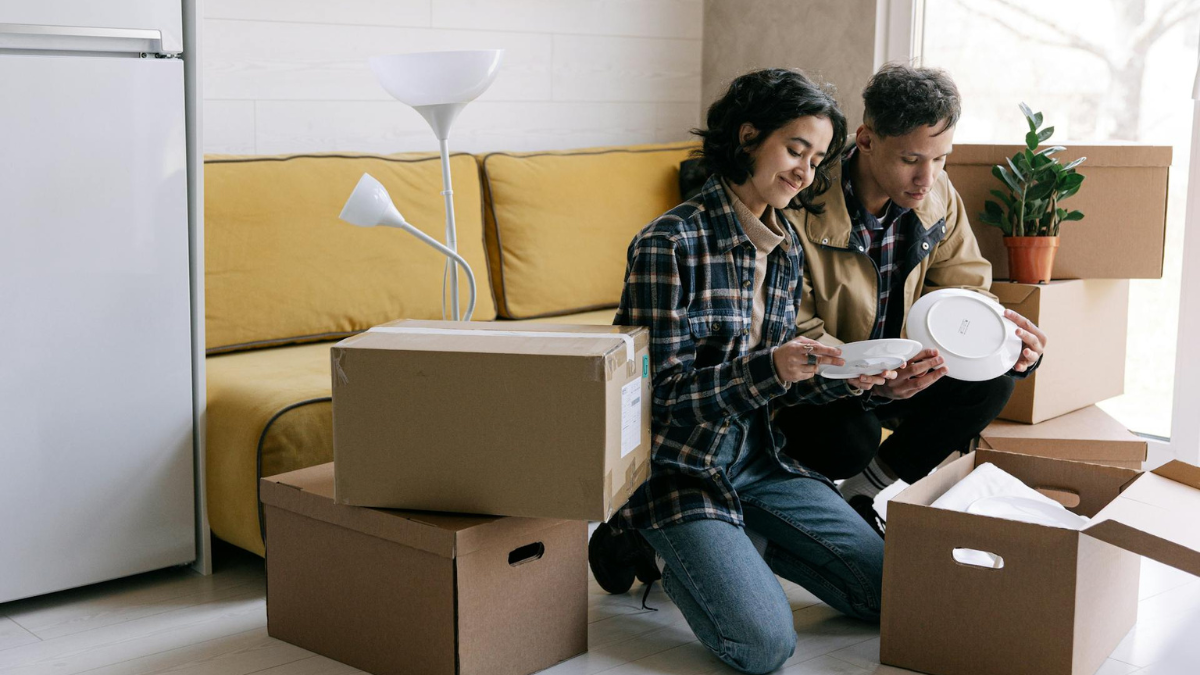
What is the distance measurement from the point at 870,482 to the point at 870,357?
0.57m

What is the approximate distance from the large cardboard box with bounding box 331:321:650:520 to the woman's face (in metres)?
0.34

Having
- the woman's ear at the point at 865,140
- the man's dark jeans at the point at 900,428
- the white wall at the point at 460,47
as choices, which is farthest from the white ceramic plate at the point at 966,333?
the white wall at the point at 460,47

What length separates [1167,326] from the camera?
279cm

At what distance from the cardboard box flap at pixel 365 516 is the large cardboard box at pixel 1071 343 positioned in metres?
1.27

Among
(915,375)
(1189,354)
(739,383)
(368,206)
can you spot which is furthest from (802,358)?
(1189,354)

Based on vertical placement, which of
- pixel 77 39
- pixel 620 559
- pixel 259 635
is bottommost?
pixel 259 635

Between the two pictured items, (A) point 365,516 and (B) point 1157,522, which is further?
(A) point 365,516

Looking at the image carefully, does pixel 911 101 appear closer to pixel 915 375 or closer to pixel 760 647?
pixel 915 375

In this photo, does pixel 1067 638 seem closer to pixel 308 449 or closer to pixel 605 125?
pixel 308 449

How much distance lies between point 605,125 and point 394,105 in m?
0.69

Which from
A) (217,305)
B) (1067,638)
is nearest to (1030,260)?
(1067,638)

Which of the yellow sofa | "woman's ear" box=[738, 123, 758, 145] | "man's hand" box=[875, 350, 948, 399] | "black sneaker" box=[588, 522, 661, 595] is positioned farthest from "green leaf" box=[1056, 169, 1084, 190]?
"black sneaker" box=[588, 522, 661, 595]

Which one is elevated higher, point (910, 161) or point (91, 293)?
point (910, 161)

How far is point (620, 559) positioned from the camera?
2012mm
